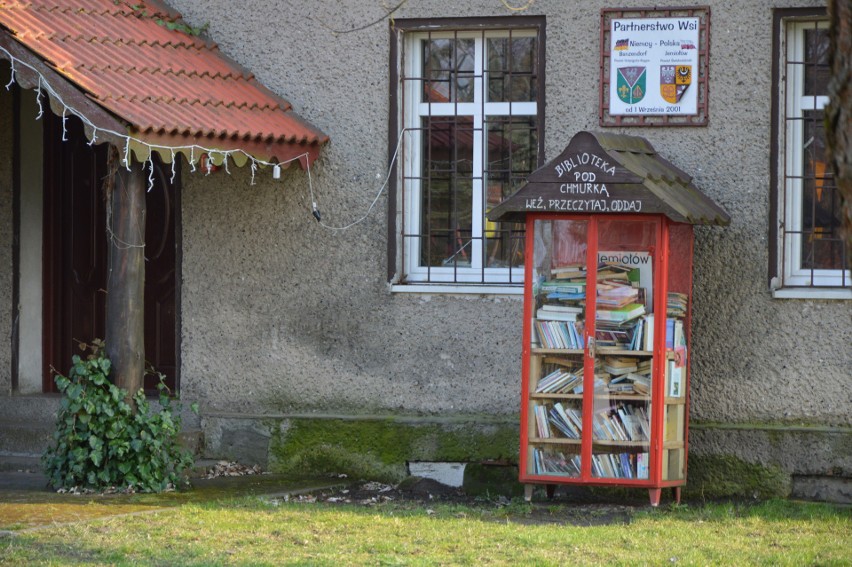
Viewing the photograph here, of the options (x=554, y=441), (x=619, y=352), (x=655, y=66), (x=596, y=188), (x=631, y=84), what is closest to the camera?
(x=596, y=188)

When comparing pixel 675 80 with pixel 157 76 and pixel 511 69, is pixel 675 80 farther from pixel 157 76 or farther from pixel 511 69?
pixel 157 76

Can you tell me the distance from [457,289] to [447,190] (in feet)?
2.58

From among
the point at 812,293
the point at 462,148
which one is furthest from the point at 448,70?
the point at 812,293

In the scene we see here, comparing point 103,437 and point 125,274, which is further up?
point 125,274

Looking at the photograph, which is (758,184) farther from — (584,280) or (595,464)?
(595,464)

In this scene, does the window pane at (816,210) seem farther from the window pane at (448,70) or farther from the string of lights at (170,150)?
the string of lights at (170,150)

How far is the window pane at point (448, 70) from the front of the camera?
9.84 m

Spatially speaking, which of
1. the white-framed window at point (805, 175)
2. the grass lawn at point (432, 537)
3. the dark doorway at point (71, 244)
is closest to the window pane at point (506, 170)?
the white-framed window at point (805, 175)

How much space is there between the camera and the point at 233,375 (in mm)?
10086

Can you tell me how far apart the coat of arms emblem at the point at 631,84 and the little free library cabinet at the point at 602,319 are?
0.69 meters

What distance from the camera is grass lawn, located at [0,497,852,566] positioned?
672 centimetres

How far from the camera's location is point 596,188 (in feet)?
26.7

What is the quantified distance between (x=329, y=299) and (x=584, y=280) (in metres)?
2.27

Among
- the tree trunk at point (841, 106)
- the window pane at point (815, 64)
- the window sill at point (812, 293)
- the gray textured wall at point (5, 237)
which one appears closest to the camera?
the tree trunk at point (841, 106)
